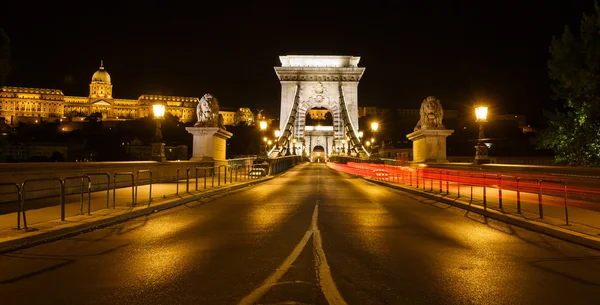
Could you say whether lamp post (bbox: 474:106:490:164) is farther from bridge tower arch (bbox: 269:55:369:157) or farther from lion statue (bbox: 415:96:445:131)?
bridge tower arch (bbox: 269:55:369:157)

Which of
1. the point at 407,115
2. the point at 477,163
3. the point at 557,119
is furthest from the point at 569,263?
the point at 407,115

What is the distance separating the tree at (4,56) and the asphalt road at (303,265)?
6442mm

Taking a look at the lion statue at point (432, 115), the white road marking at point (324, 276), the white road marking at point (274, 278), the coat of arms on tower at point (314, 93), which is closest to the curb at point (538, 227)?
the white road marking at point (324, 276)

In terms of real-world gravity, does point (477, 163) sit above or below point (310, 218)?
above

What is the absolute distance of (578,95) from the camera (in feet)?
67.8

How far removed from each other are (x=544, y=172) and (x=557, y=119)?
31.1 ft

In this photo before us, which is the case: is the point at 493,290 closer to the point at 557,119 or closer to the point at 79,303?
the point at 79,303

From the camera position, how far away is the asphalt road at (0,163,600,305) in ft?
15.6

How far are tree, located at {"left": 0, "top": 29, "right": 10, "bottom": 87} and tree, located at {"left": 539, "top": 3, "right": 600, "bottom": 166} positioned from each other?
71.1 feet

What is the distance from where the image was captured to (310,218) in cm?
1047

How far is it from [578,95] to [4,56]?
22.2m

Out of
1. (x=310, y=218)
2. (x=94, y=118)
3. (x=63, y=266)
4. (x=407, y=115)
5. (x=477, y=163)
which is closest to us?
(x=63, y=266)

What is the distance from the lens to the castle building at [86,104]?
141 metres

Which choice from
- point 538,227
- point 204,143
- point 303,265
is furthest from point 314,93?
point 303,265
